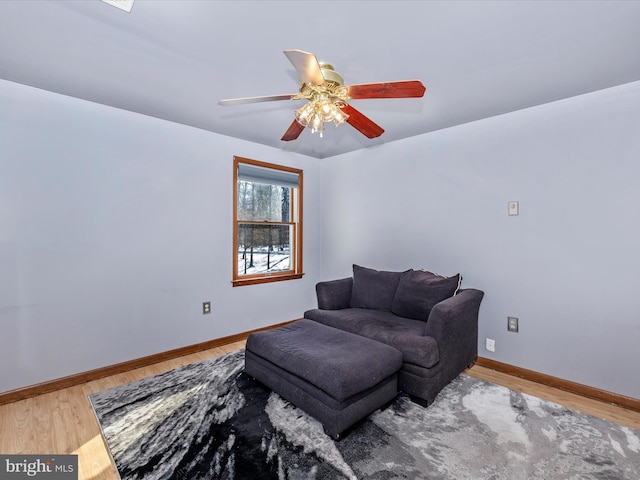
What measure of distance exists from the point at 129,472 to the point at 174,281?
1.86 meters

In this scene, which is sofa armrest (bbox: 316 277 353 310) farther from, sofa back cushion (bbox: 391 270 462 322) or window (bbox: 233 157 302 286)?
window (bbox: 233 157 302 286)

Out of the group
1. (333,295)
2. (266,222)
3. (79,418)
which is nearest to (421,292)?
(333,295)

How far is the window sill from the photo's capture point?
12.3 feet

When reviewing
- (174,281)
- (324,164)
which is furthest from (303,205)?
(174,281)

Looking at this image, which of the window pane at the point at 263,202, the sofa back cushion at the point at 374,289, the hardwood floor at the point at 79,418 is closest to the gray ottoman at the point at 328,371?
the sofa back cushion at the point at 374,289

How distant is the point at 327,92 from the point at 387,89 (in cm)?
33

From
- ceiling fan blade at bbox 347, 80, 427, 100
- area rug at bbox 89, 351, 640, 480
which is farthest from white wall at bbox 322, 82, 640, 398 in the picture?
ceiling fan blade at bbox 347, 80, 427, 100

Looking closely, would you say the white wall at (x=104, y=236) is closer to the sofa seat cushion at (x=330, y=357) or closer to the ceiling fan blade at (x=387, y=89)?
the sofa seat cushion at (x=330, y=357)

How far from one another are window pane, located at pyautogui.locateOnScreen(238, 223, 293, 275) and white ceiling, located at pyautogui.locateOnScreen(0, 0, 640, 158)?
168cm

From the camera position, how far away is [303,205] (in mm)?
4492

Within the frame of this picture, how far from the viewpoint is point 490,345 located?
3.01 meters

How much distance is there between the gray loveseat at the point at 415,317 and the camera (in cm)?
233

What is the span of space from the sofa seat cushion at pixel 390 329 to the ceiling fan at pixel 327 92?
1.70 m

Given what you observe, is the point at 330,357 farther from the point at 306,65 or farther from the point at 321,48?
the point at 321,48
